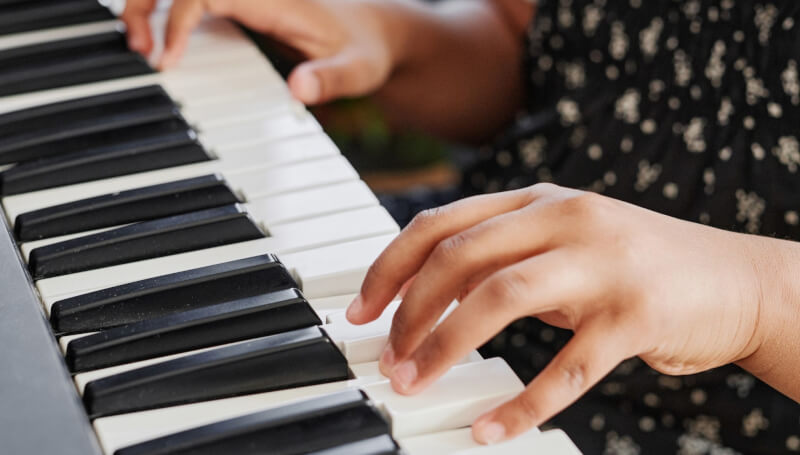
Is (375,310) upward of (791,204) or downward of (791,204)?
upward

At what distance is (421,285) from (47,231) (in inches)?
13.2

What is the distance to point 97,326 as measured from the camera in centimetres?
64

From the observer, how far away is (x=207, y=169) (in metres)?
0.83

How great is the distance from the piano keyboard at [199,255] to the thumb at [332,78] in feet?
0.11

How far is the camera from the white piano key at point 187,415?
550mm

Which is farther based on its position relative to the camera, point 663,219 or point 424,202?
point 424,202

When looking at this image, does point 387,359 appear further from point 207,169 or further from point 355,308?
point 207,169

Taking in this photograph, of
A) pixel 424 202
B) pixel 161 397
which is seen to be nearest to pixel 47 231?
pixel 161 397

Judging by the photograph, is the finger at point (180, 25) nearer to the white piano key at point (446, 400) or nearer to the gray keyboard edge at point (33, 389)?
the gray keyboard edge at point (33, 389)

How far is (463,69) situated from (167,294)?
771 millimetres

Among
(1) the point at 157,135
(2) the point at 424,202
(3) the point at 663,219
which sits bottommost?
(2) the point at 424,202

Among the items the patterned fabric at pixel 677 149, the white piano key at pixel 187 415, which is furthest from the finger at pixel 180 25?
the white piano key at pixel 187 415

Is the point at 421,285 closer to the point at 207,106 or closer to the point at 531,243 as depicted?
the point at 531,243

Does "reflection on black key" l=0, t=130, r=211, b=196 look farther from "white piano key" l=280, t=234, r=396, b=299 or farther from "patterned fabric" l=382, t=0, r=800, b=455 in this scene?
"patterned fabric" l=382, t=0, r=800, b=455
